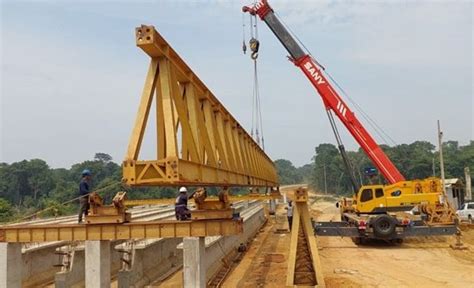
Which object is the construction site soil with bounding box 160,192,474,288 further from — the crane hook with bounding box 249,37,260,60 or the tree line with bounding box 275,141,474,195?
the tree line with bounding box 275,141,474,195

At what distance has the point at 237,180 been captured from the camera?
Answer: 1261 cm

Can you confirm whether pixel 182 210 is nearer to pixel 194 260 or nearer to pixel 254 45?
pixel 194 260

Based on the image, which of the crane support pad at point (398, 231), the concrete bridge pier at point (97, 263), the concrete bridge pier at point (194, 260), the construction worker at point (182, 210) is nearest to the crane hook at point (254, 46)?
the crane support pad at point (398, 231)

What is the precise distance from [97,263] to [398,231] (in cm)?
1283

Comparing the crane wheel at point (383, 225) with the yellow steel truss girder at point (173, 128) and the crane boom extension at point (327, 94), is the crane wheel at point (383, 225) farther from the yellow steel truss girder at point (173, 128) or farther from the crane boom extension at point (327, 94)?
the yellow steel truss girder at point (173, 128)

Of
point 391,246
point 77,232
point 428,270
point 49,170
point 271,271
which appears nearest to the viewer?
point 77,232

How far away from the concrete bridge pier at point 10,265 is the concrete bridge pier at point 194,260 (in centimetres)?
377

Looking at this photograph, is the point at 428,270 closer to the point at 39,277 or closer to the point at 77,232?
the point at 77,232

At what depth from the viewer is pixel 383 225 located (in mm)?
18547

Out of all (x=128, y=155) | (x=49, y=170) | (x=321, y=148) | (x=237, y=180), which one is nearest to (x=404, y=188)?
(x=237, y=180)

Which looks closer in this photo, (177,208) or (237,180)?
(177,208)

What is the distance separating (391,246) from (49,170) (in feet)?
278

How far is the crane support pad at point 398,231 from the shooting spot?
1830 cm

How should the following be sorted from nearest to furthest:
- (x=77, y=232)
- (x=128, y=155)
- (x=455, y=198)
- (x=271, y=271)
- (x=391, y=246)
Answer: (x=128, y=155) → (x=77, y=232) → (x=271, y=271) → (x=391, y=246) → (x=455, y=198)
